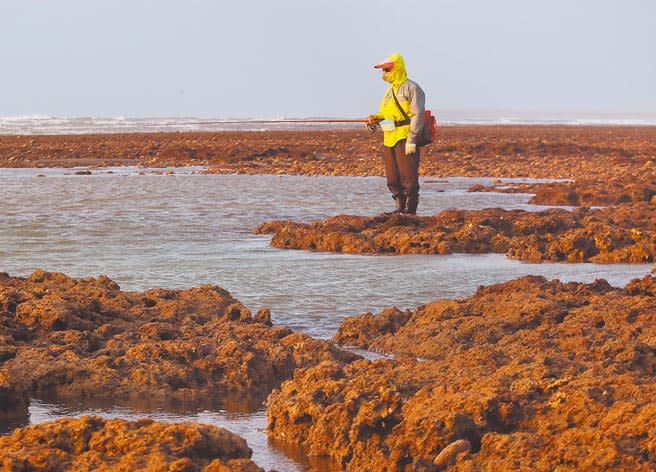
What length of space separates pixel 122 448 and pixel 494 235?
30.7 ft

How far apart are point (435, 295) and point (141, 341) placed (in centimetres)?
341

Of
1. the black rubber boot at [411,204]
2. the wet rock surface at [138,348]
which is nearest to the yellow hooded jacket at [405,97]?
the black rubber boot at [411,204]

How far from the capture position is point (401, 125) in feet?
46.8

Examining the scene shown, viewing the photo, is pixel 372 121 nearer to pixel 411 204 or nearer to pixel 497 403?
pixel 411 204

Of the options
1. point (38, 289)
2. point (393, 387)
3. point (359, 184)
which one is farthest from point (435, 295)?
point (359, 184)

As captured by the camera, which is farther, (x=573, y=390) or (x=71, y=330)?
(x=71, y=330)

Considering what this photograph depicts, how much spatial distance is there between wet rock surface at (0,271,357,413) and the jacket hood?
246 inches

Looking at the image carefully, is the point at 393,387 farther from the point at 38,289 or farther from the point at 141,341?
the point at 38,289

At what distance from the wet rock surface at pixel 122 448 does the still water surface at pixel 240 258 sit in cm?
72

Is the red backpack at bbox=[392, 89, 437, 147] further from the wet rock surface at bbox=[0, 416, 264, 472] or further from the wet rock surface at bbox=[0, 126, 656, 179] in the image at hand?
the wet rock surface at bbox=[0, 126, 656, 179]

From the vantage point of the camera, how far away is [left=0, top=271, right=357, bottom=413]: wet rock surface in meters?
6.41

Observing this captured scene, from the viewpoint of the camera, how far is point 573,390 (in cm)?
514

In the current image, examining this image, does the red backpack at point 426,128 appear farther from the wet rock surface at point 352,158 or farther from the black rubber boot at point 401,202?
the wet rock surface at point 352,158

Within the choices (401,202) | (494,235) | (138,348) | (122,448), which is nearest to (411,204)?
(401,202)
